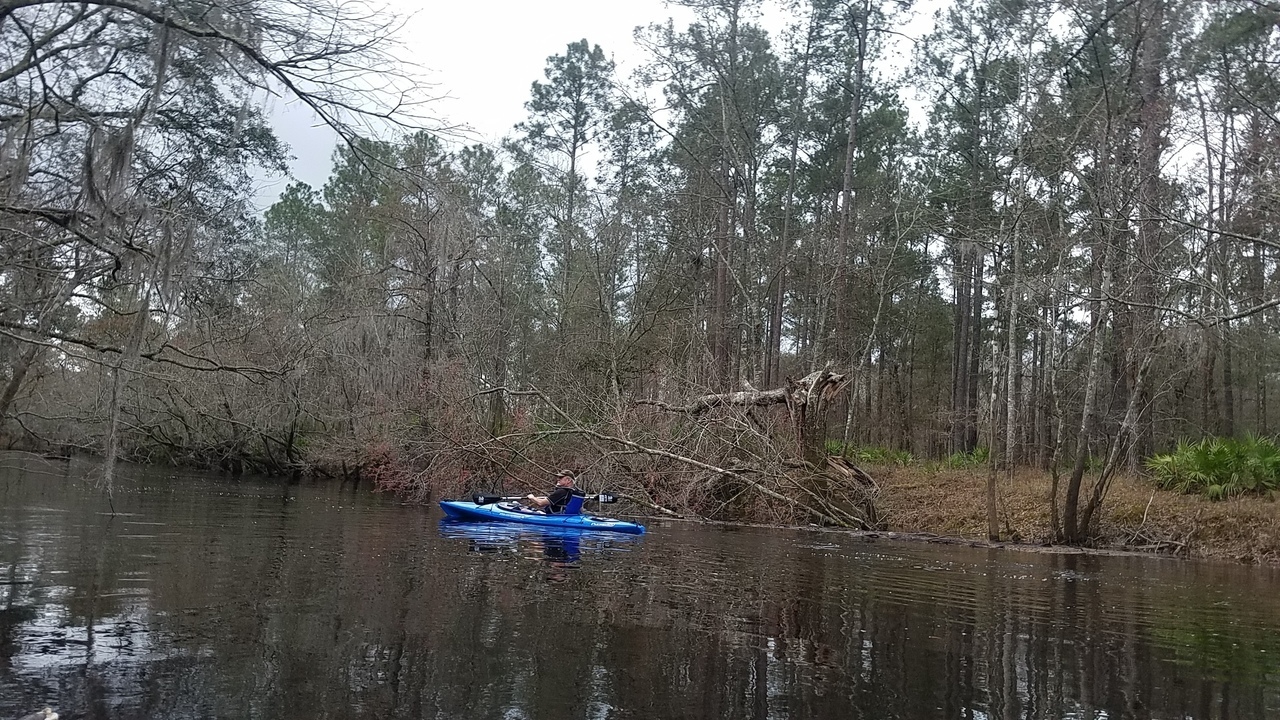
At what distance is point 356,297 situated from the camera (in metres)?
27.3

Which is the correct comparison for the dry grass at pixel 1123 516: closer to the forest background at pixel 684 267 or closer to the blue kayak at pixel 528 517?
the forest background at pixel 684 267

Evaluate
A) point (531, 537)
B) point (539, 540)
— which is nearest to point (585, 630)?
point (539, 540)

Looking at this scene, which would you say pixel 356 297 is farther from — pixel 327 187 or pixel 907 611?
pixel 907 611

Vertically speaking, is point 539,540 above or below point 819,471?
below

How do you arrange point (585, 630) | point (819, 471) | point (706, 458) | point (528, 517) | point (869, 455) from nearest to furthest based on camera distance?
point (585, 630) → point (528, 517) → point (819, 471) → point (706, 458) → point (869, 455)

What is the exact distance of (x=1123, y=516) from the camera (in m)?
17.2

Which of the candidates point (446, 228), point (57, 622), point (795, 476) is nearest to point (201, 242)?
point (57, 622)

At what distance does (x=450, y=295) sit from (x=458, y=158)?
661cm

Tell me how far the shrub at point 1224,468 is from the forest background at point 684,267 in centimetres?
142

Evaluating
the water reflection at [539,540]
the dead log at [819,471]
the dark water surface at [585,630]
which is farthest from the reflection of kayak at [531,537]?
the dead log at [819,471]

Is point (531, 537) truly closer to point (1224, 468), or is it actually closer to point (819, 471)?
point (819, 471)

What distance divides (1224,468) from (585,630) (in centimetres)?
1542

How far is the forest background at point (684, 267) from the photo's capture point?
28.3ft

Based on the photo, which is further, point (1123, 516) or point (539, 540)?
point (1123, 516)
